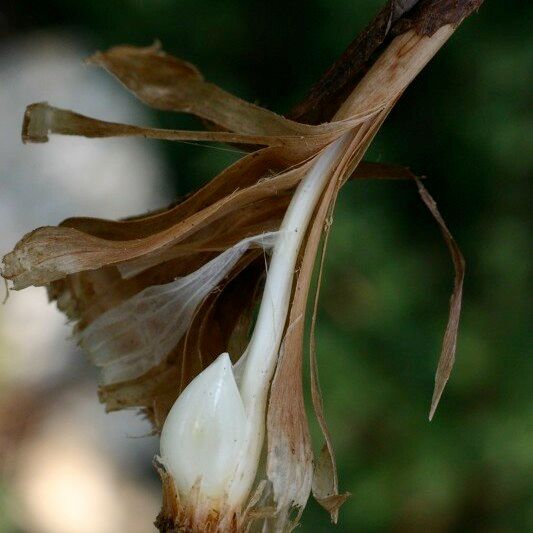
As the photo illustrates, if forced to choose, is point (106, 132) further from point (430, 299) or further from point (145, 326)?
point (430, 299)

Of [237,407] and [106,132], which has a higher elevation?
[106,132]

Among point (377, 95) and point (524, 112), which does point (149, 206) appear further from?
point (377, 95)

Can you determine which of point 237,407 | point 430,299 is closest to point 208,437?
point 237,407

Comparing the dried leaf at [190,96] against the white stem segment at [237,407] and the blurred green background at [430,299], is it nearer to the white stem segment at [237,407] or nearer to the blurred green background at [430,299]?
the white stem segment at [237,407]

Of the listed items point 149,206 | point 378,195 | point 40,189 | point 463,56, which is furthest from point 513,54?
point 40,189

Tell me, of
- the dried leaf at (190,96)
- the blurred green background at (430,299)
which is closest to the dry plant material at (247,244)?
the dried leaf at (190,96)

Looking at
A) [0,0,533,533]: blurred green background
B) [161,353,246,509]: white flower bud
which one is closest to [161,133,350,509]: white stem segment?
[161,353,246,509]: white flower bud
